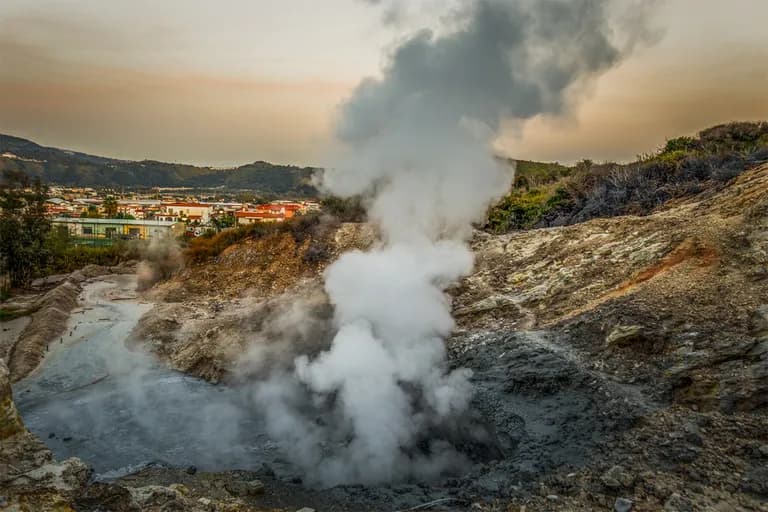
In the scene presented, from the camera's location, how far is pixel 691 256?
32.7 ft

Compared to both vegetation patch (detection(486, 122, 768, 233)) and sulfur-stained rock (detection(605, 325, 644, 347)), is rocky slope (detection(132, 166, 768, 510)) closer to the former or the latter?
sulfur-stained rock (detection(605, 325, 644, 347))

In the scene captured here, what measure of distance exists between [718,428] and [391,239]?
7.25 meters

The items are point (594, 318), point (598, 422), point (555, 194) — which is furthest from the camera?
point (555, 194)

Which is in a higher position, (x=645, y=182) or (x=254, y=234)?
(x=645, y=182)

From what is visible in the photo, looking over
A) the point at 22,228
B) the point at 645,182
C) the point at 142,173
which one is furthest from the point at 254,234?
the point at 142,173

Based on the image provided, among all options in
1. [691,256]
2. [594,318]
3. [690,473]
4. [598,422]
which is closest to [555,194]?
[691,256]

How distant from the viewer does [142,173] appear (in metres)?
170

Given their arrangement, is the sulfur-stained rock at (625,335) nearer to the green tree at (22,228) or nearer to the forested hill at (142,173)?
the green tree at (22,228)

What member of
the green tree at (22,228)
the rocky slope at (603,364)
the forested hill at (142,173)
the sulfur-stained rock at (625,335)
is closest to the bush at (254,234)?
the rocky slope at (603,364)

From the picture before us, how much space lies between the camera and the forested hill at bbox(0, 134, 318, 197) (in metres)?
134

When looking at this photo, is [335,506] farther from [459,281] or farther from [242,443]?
[459,281]

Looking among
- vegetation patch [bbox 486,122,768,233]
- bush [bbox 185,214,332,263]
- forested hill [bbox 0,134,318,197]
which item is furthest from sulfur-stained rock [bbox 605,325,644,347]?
forested hill [bbox 0,134,318,197]

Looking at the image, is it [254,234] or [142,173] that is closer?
[254,234]

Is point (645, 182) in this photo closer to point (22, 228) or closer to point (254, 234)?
point (254, 234)
